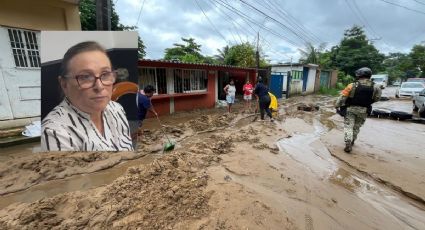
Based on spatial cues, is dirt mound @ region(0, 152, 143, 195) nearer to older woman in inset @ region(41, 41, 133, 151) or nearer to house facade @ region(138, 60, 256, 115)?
older woman in inset @ region(41, 41, 133, 151)

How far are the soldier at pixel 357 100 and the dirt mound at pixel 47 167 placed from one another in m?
5.12

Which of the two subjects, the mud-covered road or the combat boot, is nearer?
the mud-covered road

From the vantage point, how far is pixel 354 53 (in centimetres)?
3347

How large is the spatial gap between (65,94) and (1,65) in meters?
4.45

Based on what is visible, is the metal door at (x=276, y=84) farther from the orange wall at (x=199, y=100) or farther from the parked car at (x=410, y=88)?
the parked car at (x=410, y=88)

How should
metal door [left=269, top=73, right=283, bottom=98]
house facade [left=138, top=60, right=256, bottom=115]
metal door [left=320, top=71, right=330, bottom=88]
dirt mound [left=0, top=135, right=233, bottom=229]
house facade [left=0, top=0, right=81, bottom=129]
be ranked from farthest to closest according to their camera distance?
metal door [left=320, top=71, right=330, bottom=88] < metal door [left=269, top=73, right=283, bottom=98] < house facade [left=138, top=60, right=256, bottom=115] < house facade [left=0, top=0, right=81, bottom=129] < dirt mound [left=0, top=135, right=233, bottom=229]

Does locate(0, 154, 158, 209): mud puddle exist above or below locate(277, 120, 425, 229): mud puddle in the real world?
above

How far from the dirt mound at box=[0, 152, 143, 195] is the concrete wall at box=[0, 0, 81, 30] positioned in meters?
4.52

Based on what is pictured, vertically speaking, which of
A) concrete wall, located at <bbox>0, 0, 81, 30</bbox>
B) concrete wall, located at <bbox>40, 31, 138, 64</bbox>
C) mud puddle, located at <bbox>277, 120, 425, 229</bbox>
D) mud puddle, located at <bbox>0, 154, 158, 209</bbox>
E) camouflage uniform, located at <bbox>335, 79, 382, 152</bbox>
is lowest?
mud puddle, located at <bbox>277, 120, 425, 229</bbox>

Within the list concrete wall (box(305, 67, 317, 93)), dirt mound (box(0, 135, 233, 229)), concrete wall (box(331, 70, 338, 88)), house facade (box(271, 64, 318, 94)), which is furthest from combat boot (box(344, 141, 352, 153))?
concrete wall (box(331, 70, 338, 88))

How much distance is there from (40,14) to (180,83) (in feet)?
18.4

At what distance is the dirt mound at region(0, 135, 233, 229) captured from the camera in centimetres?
227

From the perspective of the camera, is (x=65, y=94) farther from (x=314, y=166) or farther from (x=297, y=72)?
(x=297, y=72)

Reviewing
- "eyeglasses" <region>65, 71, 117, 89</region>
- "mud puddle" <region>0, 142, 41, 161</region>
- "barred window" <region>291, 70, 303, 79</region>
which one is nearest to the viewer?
"eyeglasses" <region>65, 71, 117, 89</region>
